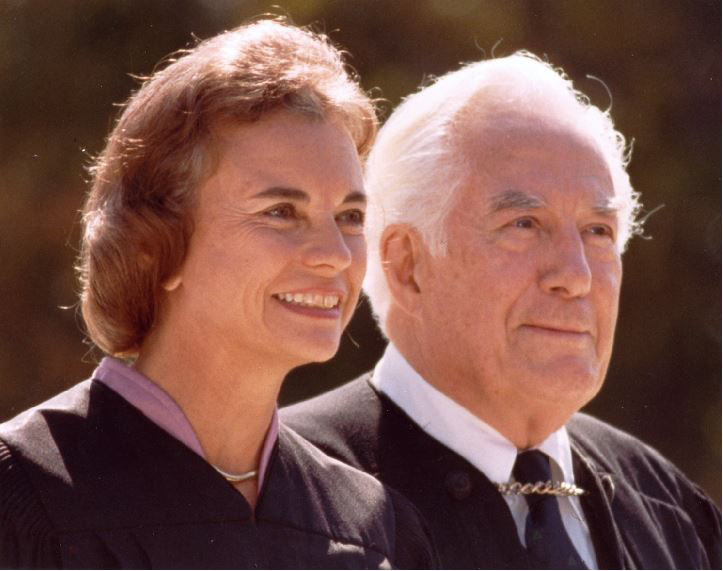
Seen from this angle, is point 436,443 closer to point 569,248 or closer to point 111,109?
point 569,248

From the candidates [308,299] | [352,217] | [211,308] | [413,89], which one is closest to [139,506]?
[211,308]

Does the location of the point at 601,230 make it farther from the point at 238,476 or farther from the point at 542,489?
the point at 238,476

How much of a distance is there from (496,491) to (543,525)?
0.16m

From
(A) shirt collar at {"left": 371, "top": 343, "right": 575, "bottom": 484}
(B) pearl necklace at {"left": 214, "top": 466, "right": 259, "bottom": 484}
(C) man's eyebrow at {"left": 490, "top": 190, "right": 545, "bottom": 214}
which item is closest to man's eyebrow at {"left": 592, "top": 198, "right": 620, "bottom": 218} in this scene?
(C) man's eyebrow at {"left": 490, "top": 190, "right": 545, "bottom": 214}

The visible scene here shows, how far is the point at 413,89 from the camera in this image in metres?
5.66

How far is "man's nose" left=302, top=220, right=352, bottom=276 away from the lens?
3.03 m

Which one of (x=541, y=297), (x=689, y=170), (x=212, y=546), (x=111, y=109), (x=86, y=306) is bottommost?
(x=212, y=546)

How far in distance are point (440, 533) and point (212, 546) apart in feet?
3.02

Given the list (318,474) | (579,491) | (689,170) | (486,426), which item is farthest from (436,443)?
(689,170)

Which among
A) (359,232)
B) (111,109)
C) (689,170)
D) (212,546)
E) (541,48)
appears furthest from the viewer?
(689,170)

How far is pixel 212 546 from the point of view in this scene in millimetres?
2959

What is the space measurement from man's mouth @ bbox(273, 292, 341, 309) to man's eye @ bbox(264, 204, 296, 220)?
17cm

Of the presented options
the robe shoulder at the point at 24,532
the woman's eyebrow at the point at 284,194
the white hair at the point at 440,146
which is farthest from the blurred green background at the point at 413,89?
the robe shoulder at the point at 24,532

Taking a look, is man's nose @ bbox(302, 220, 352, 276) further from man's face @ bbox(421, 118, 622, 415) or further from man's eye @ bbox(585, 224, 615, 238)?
man's eye @ bbox(585, 224, 615, 238)
